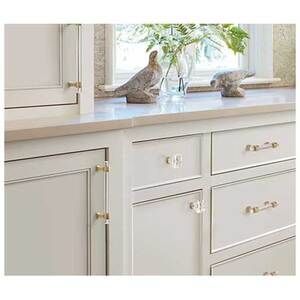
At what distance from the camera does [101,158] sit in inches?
76.5

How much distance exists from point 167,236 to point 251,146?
18.9 inches

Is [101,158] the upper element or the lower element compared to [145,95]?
lower

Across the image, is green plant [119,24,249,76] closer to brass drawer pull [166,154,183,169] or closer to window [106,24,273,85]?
window [106,24,273,85]

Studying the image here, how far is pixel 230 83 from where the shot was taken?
282cm

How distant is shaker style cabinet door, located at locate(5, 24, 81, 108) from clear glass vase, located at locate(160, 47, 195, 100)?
2.41ft

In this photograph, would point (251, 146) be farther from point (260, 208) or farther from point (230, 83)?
point (230, 83)

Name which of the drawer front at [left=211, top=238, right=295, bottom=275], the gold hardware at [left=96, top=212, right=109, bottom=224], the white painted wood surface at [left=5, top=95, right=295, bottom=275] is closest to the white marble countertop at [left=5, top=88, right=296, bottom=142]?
the white painted wood surface at [left=5, top=95, right=295, bottom=275]

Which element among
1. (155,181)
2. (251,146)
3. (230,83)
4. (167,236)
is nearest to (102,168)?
(155,181)

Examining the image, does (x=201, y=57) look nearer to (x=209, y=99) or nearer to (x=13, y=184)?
(x=209, y=99)

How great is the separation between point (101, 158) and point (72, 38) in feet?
1.20

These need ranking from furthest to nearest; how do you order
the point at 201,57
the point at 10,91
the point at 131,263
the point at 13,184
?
the point at 201,57 → the point at 131,263 → the point at 10,91 → the point at 13,184

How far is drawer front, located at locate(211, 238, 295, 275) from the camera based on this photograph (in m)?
A: 2.45

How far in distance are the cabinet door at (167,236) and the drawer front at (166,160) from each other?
0.07m
